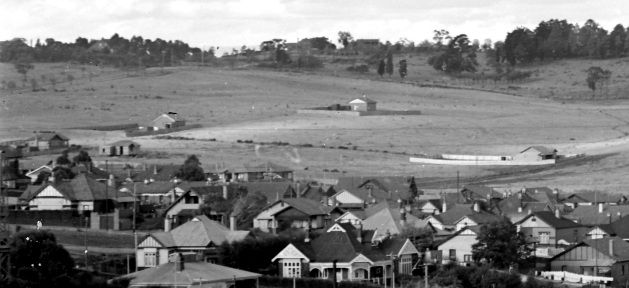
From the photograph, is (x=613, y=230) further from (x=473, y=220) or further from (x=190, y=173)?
(x=190, y=173)

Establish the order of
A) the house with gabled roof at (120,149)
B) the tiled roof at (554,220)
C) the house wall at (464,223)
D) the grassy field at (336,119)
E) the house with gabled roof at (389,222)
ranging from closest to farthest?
1. the house with gabled roof at (389,222)
2. the house wall at (464,223)
3. the tiled roof at (554,220)
4. the house with gabled roof at (120,149)
5. the grassy field at (336,119)

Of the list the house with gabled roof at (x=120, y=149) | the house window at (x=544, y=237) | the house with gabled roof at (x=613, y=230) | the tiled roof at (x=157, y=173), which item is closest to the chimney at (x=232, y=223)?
the house window at (x=544, y=237)

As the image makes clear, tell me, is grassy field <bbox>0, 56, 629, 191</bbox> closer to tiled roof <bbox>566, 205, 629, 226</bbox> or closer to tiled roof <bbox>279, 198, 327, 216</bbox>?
tiled roof <bbox>566, 205, 629, 226</bbox>

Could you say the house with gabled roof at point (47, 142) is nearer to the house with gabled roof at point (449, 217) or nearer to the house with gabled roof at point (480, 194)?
the house with gabled roof at point (480, 194)

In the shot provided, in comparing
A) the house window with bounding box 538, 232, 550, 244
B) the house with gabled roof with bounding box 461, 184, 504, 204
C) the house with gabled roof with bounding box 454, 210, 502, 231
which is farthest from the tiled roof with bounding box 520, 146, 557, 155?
the house window with bounding box 538, 232, 550, 244

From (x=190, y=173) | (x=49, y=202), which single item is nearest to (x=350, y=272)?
(x=49, y=202)

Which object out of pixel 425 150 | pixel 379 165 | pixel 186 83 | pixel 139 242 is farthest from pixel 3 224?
pixel 186 83
